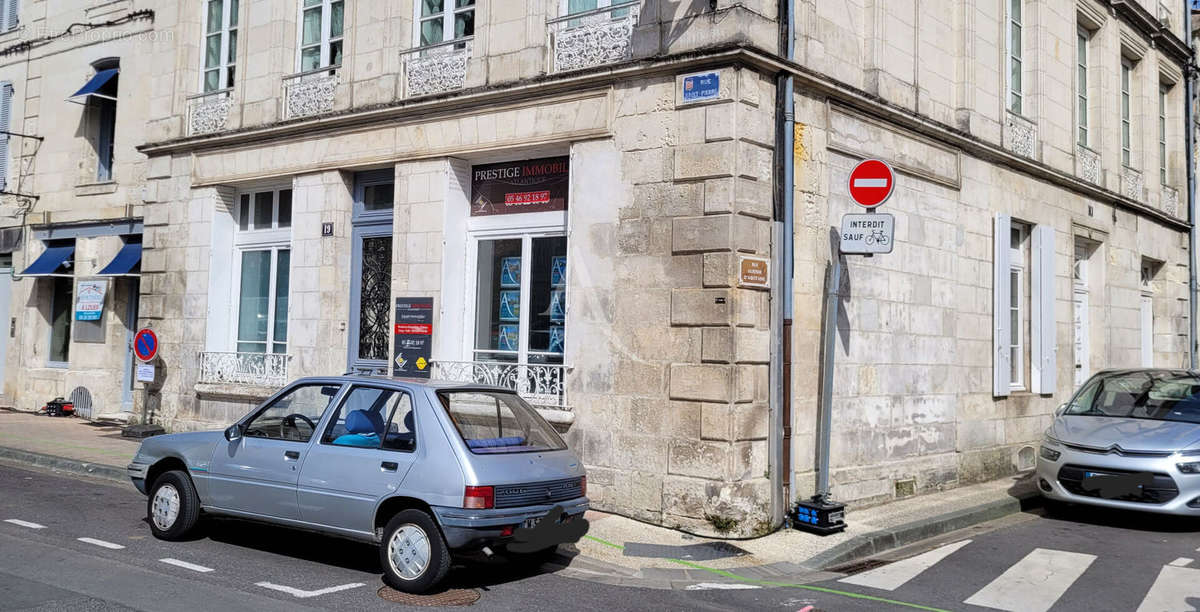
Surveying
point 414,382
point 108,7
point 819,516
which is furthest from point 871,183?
point 108,7

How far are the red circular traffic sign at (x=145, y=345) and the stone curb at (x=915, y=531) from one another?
10.7m

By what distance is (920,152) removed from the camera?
12.2m

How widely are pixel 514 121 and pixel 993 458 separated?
7966 millimetres

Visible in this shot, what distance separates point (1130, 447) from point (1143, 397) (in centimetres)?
177

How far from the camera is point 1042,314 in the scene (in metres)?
14.6

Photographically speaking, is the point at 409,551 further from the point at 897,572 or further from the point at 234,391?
the point at 234,391

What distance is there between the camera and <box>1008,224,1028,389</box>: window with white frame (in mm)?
14484

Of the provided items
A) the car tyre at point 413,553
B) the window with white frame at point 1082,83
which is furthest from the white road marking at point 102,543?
the window with white frame at point 1082,83

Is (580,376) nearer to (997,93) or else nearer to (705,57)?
(705,57)

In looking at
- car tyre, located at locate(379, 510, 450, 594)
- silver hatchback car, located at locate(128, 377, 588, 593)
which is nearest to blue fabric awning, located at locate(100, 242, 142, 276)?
silver hatchback car, located at locate(128, 377, 588, 593)

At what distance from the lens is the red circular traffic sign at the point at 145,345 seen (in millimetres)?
14734

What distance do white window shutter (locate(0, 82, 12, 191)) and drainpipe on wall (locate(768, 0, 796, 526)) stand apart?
17.0m

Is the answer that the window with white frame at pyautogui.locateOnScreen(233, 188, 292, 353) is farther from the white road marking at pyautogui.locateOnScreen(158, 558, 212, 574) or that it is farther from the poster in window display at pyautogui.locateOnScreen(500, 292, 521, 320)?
the white road marking at pyautogui.locateOnScreen(158, 558, 212, 574)

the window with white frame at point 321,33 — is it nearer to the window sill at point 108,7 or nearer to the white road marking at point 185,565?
the window sill at point 108,7
